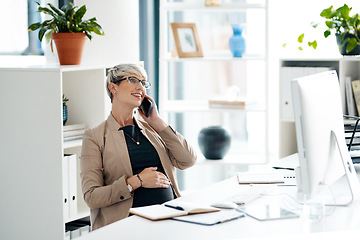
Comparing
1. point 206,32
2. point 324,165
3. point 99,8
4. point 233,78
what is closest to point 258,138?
point 233,78

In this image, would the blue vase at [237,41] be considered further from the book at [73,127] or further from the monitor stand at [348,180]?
the monitor stand at [348,180]

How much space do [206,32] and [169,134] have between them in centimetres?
229

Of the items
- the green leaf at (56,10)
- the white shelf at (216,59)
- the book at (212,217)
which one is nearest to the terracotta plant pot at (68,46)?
the green leaf at (56,10)

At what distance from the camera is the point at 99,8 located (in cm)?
425

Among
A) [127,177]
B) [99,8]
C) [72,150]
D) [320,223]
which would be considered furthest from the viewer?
[99,8]

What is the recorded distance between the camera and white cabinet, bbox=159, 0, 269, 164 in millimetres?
5016

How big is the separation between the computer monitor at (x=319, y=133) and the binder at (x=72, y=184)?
163cm

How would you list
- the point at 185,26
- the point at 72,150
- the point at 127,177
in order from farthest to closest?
the point at 185,26 < the point at 72,150 < the point at 127,177

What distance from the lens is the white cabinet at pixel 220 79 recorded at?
502 cm

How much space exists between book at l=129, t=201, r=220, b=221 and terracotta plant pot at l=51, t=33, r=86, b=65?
4.99 feet

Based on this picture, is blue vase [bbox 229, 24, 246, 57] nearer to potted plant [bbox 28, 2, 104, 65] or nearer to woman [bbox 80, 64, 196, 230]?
potted plant [bbox 28, 2, 104, 65]

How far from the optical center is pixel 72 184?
3471 millimetres

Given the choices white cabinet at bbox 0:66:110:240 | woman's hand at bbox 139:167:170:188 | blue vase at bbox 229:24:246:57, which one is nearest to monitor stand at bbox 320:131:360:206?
woman's hand at bbox 139:167:170:188

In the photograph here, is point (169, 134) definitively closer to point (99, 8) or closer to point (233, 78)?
point (99, 8)
